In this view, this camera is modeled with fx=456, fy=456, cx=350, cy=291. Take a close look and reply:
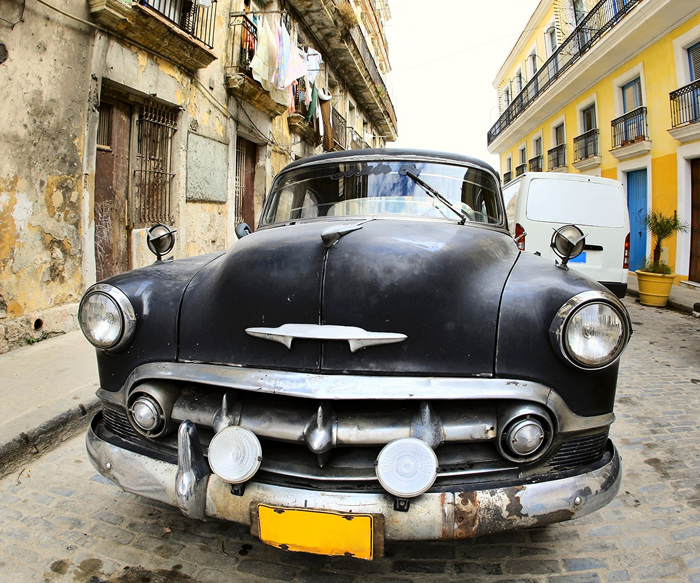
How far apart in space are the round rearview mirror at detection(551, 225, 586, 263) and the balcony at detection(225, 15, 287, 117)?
7.97m

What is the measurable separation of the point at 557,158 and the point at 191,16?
1548 cm

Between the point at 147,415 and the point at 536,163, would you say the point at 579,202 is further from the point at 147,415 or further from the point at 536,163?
the point at 536,163

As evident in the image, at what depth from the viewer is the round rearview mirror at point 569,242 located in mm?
1881

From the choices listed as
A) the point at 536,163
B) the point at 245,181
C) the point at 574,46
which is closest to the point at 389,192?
the point at 245,181

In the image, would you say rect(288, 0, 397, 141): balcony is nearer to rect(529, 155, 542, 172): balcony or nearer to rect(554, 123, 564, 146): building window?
rect(529, 155, 542, 172): balcony

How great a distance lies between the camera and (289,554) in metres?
1.80

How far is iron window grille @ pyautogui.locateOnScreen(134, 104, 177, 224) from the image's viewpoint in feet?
21.4

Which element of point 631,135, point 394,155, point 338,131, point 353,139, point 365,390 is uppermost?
point 353,139

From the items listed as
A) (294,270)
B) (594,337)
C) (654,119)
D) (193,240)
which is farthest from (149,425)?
(654,119)

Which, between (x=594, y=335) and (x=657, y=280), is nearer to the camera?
(x=594, y=335)

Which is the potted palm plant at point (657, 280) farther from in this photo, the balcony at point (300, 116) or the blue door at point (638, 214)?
the balcony at point (300, 116)

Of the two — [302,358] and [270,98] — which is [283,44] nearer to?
[270,98]

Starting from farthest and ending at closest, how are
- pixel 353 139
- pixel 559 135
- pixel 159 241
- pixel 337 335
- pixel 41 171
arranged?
pixel 559 135, pixel 353 139, pixel 41 171, pixel 159 241, pixel 337 335

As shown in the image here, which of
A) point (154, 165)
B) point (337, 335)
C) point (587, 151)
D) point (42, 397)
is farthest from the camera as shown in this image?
point (587, 151)
